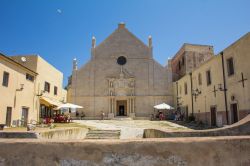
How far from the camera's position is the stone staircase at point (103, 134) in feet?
57.0

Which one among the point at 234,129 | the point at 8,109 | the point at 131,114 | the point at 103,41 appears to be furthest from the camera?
the point at 103,41

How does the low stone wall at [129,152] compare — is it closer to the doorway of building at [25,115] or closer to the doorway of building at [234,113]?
the doorway of building at [234,113]

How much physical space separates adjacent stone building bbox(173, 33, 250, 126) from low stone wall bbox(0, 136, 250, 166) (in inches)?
577

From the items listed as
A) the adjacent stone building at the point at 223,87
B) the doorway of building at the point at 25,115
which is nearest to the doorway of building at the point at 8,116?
the doorway of building at the point at 25,115

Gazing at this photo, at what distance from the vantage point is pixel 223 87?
1958 centimetres

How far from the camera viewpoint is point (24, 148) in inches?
125

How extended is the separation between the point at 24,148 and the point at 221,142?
9.20ft

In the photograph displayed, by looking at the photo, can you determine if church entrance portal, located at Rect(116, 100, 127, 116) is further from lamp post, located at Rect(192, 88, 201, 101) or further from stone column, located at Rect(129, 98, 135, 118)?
lamp post, located at Rect(192, 88, 201, 101)

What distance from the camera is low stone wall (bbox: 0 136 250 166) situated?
10.1 ft

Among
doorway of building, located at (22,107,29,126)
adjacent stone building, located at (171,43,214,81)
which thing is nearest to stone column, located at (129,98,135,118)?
adjacent stone building, located at (171,43,214,81)

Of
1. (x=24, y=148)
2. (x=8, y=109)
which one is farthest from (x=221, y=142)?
(x=8, y=109)

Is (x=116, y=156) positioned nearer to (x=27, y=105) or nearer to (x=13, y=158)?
(x=13, y=158)

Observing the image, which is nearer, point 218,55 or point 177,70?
point 218,55

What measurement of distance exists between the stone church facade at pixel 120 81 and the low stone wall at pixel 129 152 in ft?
110
